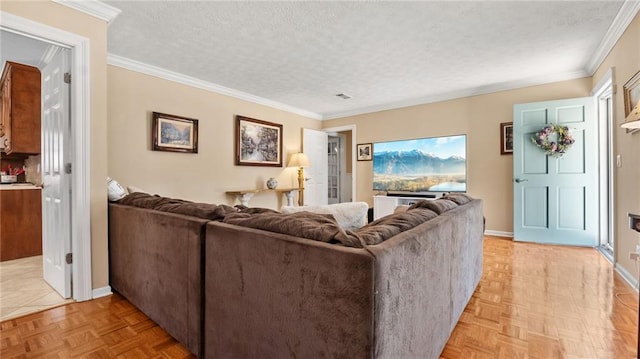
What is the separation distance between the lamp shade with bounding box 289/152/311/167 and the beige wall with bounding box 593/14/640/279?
414 cm

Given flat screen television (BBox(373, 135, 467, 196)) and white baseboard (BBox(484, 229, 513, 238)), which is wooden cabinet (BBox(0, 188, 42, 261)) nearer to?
flat screen television (BBox(373, 135, 467, 196))

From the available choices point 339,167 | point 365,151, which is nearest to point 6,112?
point 365,151

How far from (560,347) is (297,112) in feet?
16.8

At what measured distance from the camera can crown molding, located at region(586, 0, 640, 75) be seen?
2.34 meters

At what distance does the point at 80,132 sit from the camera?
2.18 metres

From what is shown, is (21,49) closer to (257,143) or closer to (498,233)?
(257,143)

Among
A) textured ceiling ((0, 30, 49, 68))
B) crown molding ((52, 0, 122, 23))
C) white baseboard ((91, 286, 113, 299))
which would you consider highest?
crown molding ((52, 0, 122, 23))

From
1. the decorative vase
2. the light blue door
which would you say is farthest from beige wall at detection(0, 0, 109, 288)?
the light blue door

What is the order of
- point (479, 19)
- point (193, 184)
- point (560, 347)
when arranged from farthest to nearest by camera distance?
point (193, 184), point (479, 19), point (560, 347)

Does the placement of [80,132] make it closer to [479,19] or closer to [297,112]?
[479,19]

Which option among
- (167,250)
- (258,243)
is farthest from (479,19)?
(167,250)

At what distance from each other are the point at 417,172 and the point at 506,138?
1.43m

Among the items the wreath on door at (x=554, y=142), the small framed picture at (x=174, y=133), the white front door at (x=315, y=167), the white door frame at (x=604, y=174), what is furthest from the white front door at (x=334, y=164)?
the white door frame at (x=604, y=174)

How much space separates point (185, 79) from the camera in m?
3.95
